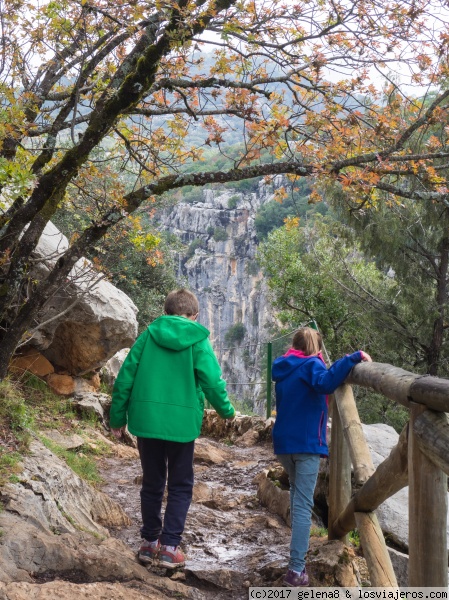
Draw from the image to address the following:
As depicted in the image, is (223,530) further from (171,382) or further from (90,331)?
(90,331)

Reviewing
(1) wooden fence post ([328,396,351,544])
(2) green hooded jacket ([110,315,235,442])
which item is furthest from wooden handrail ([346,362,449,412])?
(2) green hooded jacket ([110,315,235,442])

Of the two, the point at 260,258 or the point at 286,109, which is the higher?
the point at 260,258

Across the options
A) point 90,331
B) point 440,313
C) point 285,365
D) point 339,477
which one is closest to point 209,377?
point 285,365

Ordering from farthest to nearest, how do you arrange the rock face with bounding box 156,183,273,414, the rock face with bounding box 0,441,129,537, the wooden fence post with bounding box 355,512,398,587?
1. the rock face with bounding box 156,183,273,414
2. the rock face with bounding box 0,441,129,537
3. the wooden fence post with bounding box 355,512,398,587

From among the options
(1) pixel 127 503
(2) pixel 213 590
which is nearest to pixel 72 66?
(1) pixel 127 503

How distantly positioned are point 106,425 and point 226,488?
258cm

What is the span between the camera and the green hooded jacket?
3.11 meters

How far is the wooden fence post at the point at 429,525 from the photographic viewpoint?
6.16 ft

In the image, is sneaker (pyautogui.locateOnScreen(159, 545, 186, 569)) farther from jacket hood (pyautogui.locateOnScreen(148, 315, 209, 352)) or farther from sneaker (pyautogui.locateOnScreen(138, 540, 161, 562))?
jacket hood (pyautogui.locateOnScreen(148, 315, 209, 352))

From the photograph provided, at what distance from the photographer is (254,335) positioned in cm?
6412

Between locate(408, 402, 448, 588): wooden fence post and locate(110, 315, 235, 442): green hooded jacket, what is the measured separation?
1.38m

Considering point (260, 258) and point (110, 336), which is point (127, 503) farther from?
point (260, 258)

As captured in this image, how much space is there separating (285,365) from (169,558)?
1219 millimetres

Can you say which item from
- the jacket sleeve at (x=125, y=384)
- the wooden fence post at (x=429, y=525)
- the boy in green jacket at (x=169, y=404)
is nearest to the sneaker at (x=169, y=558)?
the boy in green jacket at (x=169, y=404)
